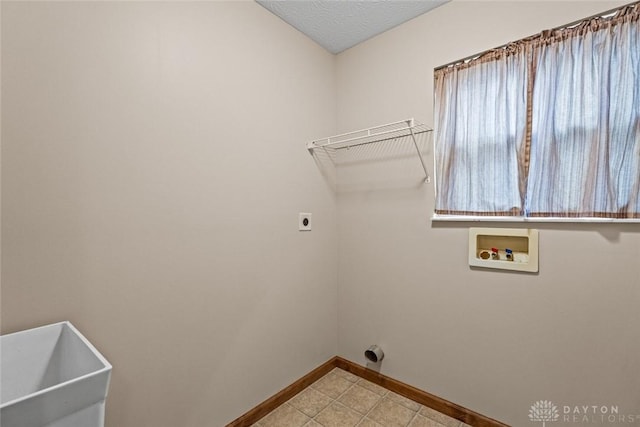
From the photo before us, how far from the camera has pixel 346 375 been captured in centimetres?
223

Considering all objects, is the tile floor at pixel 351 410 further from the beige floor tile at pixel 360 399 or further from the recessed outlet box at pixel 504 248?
the recessed outlet box at pixel 504 248

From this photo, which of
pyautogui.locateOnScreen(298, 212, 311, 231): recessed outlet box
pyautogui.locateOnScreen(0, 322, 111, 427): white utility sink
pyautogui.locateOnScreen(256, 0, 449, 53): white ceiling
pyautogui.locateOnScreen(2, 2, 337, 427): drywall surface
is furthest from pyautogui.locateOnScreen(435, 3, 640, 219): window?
pyautogui.locateOnScreen(0, 322, 111, 427): white utility sink

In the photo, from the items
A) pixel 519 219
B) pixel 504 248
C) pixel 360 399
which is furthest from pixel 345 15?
pixel 360 399

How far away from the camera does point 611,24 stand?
4.35ft

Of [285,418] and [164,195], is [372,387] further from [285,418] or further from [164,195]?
[164,195]

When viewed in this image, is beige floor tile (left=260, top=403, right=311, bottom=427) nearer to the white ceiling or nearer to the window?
the window

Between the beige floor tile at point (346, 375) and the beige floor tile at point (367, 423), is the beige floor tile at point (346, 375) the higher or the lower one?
the lower one

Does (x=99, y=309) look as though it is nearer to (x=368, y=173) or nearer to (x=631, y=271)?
(x=368, y=173)

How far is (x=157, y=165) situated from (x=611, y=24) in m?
2.15

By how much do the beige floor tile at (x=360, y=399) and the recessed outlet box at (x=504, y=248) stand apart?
1090 millimetres

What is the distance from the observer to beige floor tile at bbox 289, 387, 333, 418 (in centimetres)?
185

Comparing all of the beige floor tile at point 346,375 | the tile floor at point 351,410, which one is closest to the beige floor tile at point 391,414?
the tile floor at point 351,410

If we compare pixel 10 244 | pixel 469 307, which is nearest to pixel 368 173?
pixel 469 307

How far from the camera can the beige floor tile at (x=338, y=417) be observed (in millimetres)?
1721
